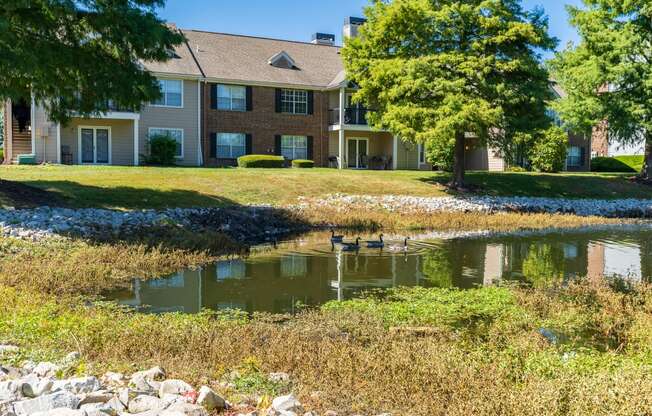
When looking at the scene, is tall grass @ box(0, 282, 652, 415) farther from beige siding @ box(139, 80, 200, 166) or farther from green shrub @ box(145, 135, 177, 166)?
beige siding @ box(139, 80, 200, 166)

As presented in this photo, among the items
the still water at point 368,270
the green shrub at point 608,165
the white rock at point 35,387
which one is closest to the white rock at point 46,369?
the white rock at point 35,387

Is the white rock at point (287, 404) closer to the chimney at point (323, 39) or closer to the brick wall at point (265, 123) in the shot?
the brick wall at point (265, 123)

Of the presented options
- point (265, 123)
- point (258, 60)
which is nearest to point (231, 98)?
point (265, 123)

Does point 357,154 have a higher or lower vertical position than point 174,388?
higher

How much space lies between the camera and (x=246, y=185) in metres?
24.6

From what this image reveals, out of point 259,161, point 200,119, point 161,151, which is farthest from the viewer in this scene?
point 200,119

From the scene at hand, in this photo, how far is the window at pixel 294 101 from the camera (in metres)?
36.2

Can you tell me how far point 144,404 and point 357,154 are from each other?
116 feet

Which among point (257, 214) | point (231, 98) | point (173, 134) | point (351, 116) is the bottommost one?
point (257, 214)

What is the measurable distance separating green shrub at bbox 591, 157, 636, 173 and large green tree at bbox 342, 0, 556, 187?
24.1 meters

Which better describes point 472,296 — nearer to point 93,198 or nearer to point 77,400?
point 77,400

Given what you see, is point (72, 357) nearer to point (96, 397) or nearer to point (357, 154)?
point (96, 397)

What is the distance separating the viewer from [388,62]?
26.7 meters

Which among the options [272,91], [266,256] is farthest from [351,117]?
[266,256]
